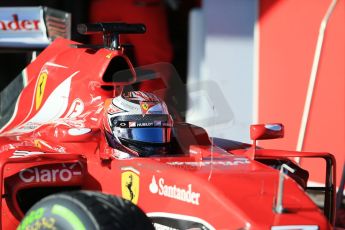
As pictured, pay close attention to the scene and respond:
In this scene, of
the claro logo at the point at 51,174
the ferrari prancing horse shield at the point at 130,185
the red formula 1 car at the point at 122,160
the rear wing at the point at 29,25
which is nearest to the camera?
the red formula 1 car at the point at 122,160

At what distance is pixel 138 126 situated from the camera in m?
5.12

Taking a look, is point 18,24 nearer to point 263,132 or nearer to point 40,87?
point 40,87

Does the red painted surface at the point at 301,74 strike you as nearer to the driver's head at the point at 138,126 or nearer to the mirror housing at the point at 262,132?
the mirror housing at the point at 262,132

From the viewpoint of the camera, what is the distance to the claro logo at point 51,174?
497cm

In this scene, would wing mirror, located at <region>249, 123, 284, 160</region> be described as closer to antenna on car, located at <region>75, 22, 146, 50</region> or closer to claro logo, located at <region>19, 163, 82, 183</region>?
claro logo, located at <region>19, 163, 82, 183</region>

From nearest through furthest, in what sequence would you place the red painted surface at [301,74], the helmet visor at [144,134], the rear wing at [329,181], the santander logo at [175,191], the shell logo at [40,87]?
1. the santander logo at [175,191]
2. the helmet visor at [144,134]
3. the rear wing at [329,181]
4. the shell logo at [40,87]
5. the red painted surface at [301,74]

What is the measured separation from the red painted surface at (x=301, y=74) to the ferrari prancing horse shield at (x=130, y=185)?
357 cm

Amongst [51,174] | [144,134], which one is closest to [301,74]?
[144,134]

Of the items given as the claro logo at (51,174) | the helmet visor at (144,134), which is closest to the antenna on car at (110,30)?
the helmet visor at (144,134)

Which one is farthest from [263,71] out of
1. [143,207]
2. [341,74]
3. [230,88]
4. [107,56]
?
[143,207]

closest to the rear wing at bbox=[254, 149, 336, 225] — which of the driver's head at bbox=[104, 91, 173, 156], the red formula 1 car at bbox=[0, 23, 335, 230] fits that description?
the red formula 1 car at bbox=[0, 23, 335, 230]

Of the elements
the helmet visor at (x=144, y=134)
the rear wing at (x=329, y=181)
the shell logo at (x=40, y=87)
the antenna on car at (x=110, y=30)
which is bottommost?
the rear wing at (x=329, y=181)

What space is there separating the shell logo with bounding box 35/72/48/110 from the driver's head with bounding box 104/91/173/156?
3.44ft

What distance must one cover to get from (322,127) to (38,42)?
Result: 2.81 meters
